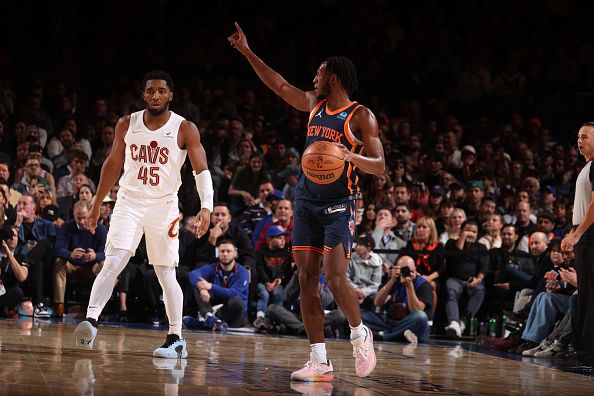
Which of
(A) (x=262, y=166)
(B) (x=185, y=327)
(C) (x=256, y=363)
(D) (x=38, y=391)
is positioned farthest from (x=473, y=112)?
(D) (x=38, y=391)

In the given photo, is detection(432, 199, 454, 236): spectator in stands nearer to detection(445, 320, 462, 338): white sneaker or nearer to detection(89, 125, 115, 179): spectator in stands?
detection(445, 320, 462, 338): white sneaker

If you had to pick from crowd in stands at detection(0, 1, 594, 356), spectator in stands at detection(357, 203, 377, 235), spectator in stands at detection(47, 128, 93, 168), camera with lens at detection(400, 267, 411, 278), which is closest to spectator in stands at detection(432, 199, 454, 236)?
crowd in stands at detection(0, 1, 594, 356)

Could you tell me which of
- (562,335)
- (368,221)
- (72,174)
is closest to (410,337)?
(562,335)

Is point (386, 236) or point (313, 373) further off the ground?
point (386, 236)

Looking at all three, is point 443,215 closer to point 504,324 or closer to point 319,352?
point 504,324

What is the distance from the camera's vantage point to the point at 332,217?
19.0ft

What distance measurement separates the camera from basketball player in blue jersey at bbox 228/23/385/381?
5777 millimetres

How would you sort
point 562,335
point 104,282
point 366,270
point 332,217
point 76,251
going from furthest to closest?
point 366,270, point 76,251, point 562,335, point 104,282, point 332,217

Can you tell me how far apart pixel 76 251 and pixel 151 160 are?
14.6 feet

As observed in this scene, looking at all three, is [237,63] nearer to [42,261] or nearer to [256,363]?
[42,261]

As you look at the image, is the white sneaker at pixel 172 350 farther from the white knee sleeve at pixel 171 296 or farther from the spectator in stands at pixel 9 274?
the spectator in stands at pixel 9 274

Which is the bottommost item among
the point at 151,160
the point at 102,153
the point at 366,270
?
the point at 366,270

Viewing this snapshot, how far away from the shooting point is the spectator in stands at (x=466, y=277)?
11039mm

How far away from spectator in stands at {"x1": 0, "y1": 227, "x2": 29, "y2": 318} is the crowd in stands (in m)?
0.02
